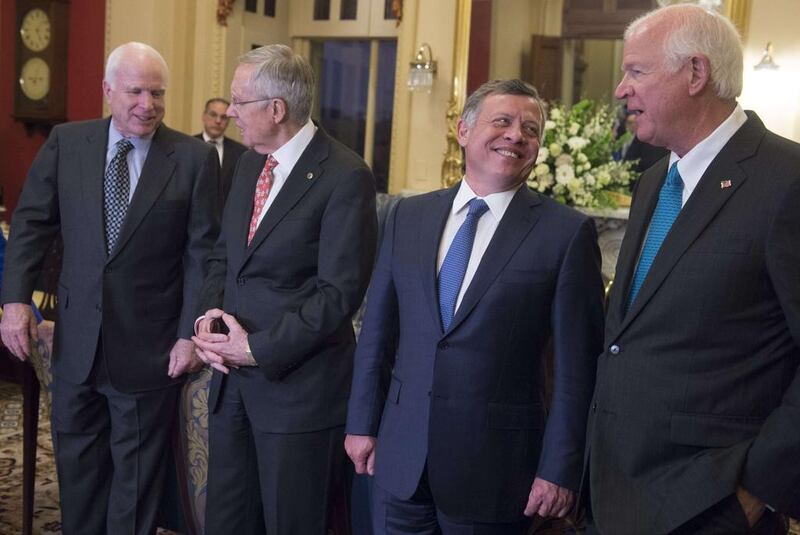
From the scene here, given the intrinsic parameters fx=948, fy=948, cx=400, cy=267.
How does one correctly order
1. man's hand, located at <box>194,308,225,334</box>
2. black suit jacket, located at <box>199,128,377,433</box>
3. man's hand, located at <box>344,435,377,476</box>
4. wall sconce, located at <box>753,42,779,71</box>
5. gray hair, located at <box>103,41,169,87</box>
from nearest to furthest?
man's hand, located at <box>344,435,377,476</box> < black suit jacket, located at <box>199,128,377,433</box> < man's hand, located at <box>194,308,225,334</box> < gray hair, located at <box>103,41,169,87</box> < wall sconce, located at <box>753,42,779,71</box>

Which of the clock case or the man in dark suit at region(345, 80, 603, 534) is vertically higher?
the clock case

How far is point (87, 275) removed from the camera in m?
2.71

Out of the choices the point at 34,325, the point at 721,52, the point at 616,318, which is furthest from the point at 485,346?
the point at 34,325

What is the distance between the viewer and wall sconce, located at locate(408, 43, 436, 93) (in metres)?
6.89

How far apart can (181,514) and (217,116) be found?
3.97 meters

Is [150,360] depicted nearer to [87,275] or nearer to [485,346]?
[87,275]

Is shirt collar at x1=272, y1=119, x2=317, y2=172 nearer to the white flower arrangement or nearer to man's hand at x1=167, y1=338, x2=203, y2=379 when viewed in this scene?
man's hand at x1=167, y1=338, x2=203, y2=379

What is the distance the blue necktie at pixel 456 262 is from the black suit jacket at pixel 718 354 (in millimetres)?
398

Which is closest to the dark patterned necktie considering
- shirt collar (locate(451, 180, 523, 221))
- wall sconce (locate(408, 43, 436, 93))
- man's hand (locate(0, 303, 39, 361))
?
man's hand (locate(0, 303, 39, 361))

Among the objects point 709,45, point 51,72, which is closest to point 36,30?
point 51,72

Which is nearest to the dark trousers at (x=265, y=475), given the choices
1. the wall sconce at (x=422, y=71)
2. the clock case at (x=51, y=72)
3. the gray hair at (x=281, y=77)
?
the gray hair at (x=281, y=77)

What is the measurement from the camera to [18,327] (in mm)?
2723

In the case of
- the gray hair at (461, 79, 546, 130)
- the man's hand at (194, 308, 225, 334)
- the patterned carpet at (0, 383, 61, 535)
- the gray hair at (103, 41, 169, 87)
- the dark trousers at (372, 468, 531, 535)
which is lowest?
the patterned carpet at (0, 383, 61, 535)

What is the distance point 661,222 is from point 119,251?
1.54 meters
